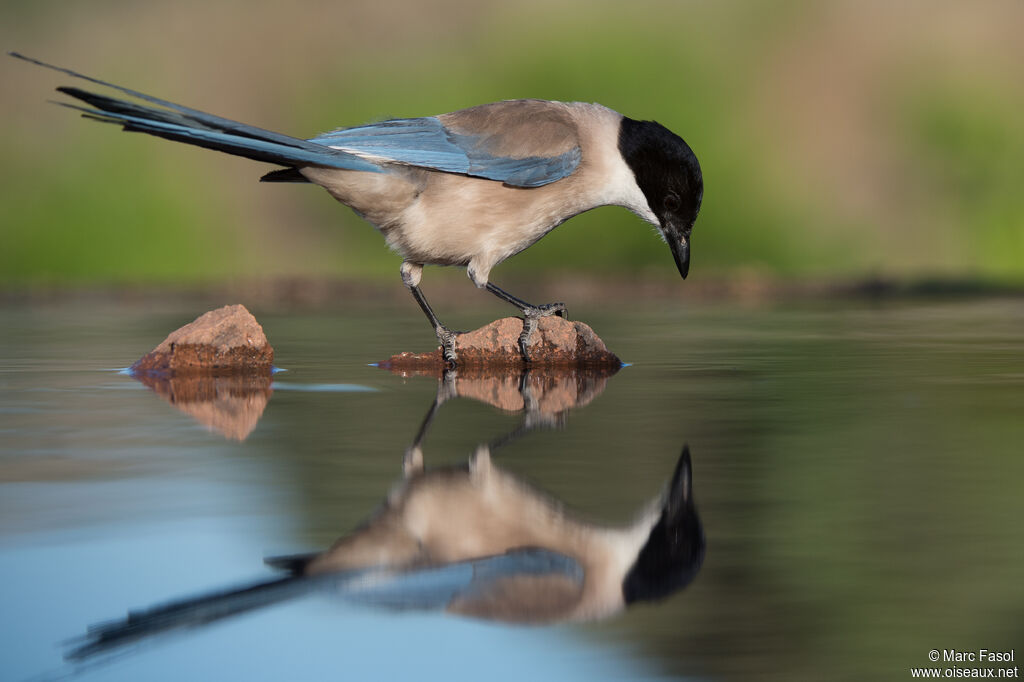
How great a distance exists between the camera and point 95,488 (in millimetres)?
3877

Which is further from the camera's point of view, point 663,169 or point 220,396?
point 663,169

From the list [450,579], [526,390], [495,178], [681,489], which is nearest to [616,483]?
[681,489]

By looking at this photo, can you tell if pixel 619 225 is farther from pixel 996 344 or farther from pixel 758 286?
pixel 996 344

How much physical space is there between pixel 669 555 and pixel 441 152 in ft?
12.1

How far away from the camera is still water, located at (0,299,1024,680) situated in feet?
8.67

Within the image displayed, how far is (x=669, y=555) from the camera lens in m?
3.14

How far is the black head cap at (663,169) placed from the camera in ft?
22.4

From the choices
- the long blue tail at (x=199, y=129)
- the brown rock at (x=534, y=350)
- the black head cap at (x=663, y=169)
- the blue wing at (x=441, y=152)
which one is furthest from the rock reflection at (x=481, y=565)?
the black head cap at (x=663, y=169)

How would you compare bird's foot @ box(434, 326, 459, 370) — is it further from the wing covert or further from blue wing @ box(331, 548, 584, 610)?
blue wing @ box(331, 548, 584, 610)

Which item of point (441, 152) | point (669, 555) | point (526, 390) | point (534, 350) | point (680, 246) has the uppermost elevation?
point (441, 152)

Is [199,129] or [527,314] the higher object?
[199,129]

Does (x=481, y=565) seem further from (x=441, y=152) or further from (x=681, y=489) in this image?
(x=441, y=152)

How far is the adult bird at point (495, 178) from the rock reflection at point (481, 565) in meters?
2.88

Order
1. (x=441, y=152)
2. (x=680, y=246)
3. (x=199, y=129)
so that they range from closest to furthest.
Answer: (x=199, y=129) < (x=441, y=152) < (x=680, y=246)
